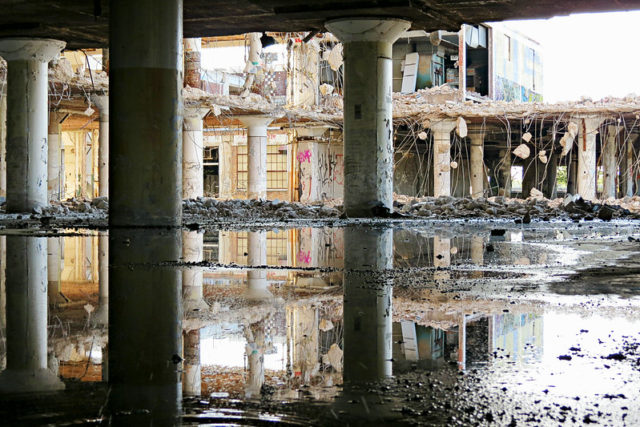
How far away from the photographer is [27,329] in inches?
131

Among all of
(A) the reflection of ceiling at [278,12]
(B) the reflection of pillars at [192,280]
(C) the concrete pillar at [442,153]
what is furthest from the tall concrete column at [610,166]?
(B) the reflection of pillars at [192,280]

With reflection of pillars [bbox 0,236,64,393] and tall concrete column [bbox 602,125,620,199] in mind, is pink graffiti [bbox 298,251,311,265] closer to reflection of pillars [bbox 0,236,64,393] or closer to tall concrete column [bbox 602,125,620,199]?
reflection of pillars [bbox 0,236,64,393]

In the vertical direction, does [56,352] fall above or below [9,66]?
below

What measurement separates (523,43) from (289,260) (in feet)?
131

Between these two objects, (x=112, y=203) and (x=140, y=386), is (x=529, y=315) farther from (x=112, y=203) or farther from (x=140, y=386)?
(x=112, y=203)

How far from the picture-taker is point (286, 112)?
88.8 feet

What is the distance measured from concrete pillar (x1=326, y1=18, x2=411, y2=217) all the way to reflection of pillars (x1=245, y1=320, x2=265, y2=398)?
35.8 feet

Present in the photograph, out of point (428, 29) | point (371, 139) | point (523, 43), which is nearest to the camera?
point (371, 139)

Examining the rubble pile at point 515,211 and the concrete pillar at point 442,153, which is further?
the concrete pillar at point 442,153

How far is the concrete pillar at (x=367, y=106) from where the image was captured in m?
14.1

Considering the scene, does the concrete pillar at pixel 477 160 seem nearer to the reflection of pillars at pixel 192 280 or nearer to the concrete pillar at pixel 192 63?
the concrete pillar at pixel 192 63

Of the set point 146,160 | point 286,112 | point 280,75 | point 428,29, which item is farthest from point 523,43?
point 146,160

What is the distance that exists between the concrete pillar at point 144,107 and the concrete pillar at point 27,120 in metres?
8.56

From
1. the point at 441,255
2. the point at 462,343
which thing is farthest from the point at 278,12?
the point at 462,343
